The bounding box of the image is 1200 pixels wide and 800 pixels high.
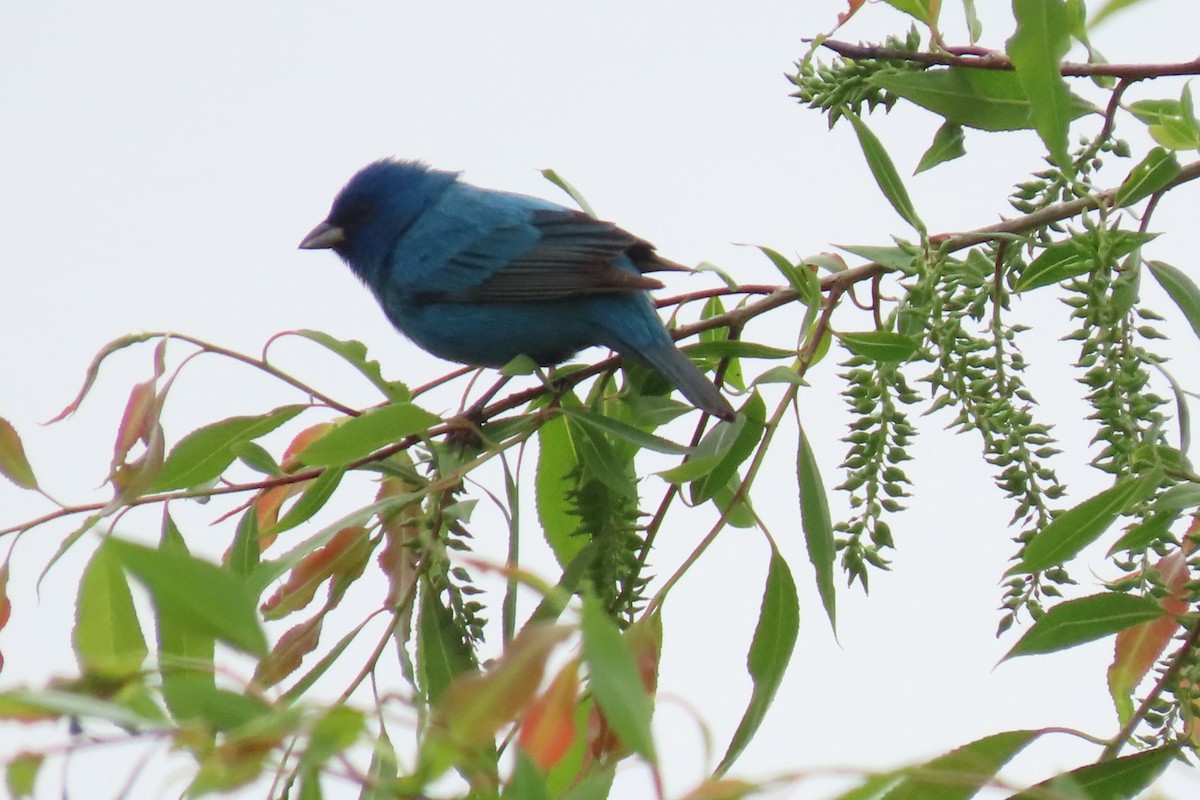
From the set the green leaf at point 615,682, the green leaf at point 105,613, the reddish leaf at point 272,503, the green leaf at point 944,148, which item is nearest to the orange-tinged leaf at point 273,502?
the reddish leaf at point 272,503

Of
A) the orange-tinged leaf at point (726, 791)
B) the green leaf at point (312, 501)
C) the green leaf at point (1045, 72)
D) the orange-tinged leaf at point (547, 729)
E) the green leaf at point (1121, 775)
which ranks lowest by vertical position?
the green leaf at point (1121, 775)

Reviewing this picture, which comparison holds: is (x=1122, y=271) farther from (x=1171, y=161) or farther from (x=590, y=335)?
(x=590, y=335)

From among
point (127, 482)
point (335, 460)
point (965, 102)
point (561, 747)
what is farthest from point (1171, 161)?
point (127, 482)

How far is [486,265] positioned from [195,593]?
2.77 metres

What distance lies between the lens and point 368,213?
14.4 feet

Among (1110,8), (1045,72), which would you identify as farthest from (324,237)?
(1110,8)

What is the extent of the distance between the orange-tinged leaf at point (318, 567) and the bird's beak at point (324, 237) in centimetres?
230

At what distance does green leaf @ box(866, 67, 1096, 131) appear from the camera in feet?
7.15

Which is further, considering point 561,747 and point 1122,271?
point 1122,271

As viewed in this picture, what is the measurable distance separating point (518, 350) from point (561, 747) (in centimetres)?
260

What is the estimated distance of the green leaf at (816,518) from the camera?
2.13m

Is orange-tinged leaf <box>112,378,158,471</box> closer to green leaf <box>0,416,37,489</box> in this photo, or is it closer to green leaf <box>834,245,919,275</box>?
green leaf <box>0,416,37,489</box>

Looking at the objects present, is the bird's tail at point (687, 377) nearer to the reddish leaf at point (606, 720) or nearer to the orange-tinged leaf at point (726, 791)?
the reddish leaf at point (606, 720)

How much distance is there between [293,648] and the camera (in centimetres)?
212
